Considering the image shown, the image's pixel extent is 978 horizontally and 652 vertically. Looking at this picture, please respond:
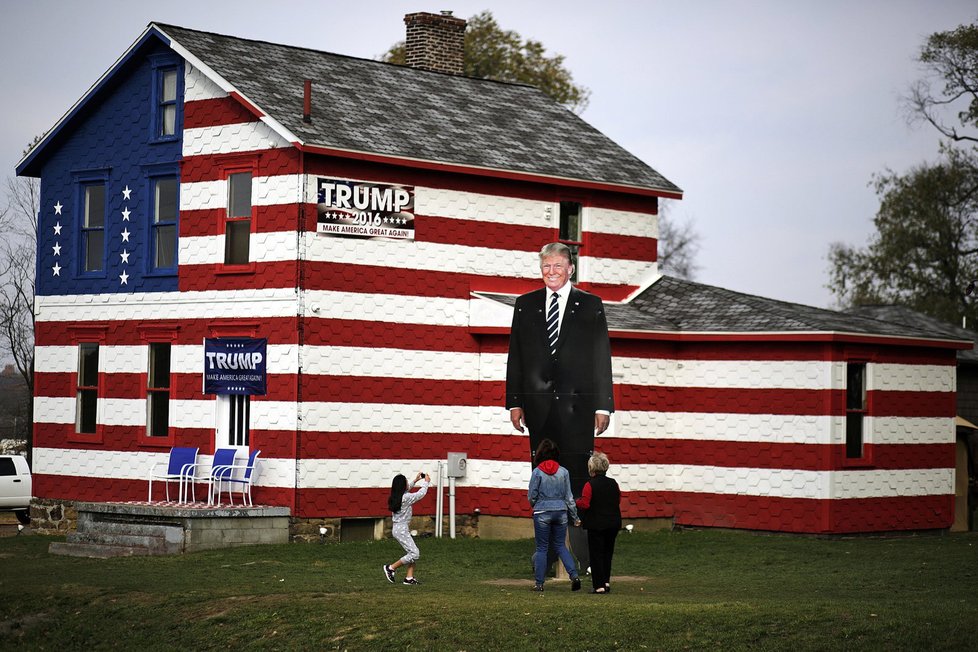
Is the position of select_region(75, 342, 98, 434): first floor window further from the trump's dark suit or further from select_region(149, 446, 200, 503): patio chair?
the trump's dark suit

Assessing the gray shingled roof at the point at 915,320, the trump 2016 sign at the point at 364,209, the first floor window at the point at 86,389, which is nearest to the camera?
the trump 2016 sign at the point at 364,209

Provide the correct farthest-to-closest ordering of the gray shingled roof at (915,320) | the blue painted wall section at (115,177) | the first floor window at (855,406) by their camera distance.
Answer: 1. the gray shingled roof at (915,320)
2. the blue painted wall section at (115,177)
3. the first floor window at (855,406)

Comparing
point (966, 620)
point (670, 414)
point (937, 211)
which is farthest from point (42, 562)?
point (937, 211)

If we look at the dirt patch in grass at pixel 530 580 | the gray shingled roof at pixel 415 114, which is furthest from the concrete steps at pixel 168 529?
the gray shingled roof at pixel 415 114

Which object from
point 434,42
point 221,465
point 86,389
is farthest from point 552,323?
point 434,42

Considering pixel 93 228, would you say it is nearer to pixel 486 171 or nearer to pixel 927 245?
pixel 486 171

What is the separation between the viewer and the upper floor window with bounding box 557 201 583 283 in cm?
3256

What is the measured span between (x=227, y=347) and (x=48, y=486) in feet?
20.7

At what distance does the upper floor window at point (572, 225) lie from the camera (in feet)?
107

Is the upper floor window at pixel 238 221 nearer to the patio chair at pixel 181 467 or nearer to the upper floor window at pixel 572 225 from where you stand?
the patio chair at pixel 181 467

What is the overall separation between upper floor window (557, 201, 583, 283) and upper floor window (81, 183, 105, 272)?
973 centimetres

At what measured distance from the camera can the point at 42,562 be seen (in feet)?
88.0

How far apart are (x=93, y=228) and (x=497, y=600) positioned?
16554mm

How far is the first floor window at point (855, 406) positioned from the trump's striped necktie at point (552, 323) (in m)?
9.51
